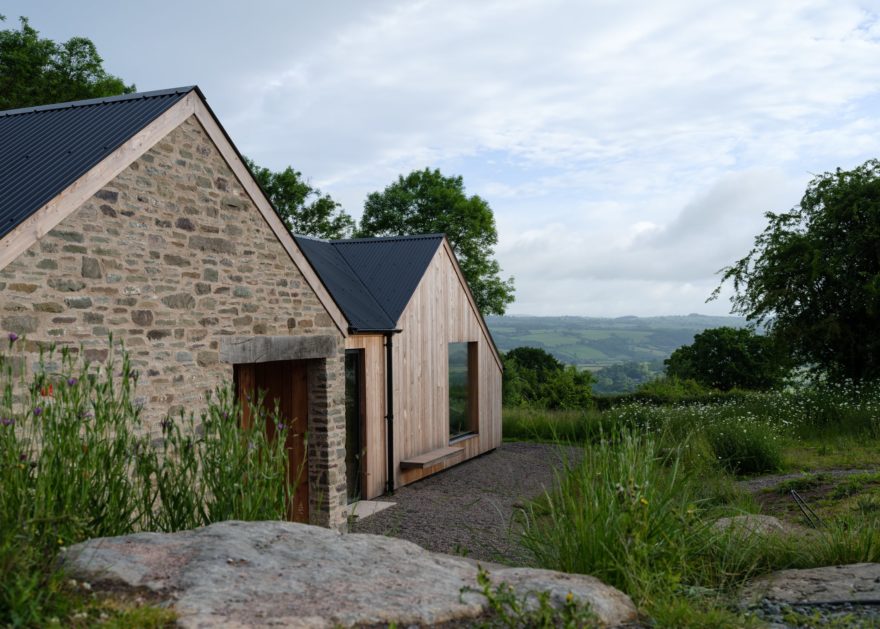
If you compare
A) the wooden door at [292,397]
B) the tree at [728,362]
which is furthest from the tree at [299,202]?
the wooden door at [292,397]

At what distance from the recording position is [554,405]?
25812 millimetres

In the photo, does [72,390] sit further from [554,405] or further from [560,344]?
[560,344]

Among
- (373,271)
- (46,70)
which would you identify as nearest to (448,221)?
(46,70)

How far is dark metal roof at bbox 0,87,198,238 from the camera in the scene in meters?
6.23

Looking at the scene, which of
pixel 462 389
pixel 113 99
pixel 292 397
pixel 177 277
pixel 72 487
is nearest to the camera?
pixel 72 487

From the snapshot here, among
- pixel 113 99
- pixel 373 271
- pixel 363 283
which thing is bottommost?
pixel 363 283

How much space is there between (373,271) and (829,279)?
12.0 m

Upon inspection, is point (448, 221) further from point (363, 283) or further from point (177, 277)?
point (177, 277)

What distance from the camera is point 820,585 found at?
4789 mm

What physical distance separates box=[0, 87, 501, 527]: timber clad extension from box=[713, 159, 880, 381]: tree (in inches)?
480

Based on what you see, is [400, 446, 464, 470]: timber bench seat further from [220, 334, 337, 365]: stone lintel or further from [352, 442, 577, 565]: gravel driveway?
[220, 334, 337, 365]: stone lintel

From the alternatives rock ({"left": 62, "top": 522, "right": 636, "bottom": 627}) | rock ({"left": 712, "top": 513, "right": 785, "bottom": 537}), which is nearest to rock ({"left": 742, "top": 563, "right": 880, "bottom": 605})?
rock ({"left": 712, "top": 513, "right": 785, "bottom": 537})

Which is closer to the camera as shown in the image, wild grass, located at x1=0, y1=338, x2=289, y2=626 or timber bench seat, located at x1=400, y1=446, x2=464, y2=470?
wild grass, located at x1=0, y1=338, x2=289, y2=626

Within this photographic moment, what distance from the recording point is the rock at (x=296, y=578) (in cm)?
324
